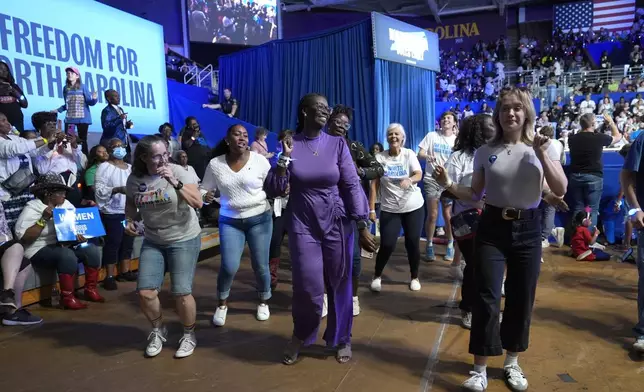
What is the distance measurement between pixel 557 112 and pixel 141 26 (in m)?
13.3

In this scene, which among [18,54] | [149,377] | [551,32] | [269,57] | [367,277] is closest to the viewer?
[149,377]

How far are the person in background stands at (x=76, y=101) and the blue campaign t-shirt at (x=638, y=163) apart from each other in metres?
6.79

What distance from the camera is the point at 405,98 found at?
29.4ft

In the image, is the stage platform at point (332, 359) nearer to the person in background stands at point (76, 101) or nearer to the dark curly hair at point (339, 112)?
the dark curly hair at point (339, 112)

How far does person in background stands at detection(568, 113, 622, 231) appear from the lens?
6.29m

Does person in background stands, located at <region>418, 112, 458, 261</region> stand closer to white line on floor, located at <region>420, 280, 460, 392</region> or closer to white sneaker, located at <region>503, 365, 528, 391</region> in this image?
white line on floor, located at <region>420, 280, 460, 392</region>

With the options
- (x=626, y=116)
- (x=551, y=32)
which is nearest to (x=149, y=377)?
(x=626, y=116)

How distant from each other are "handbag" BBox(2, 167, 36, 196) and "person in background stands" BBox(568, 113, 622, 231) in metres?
6.68

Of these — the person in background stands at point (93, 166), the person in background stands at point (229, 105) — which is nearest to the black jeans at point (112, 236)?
the person in background stands at point (93, 166)

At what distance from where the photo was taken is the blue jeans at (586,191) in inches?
252

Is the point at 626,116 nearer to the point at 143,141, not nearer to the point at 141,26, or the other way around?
the point at 141,26

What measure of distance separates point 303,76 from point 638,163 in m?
7.24

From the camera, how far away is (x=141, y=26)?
9.43m

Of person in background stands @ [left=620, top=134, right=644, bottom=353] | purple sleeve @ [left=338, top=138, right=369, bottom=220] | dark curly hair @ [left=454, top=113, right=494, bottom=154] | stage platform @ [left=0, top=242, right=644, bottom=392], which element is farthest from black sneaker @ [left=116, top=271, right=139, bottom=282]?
person in background stands @ [left=620, top=134, right=644, bottom=353]
